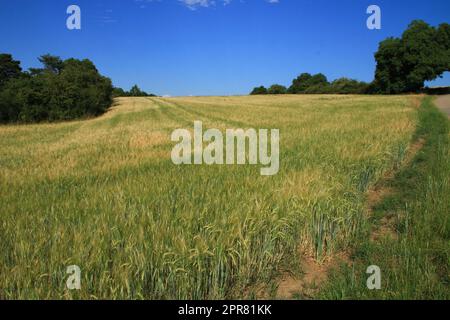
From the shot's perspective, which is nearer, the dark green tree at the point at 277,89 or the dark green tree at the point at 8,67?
the dark green tree at the point at 8,67

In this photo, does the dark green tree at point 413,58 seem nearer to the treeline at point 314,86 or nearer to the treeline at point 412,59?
the treeline at point 412,59

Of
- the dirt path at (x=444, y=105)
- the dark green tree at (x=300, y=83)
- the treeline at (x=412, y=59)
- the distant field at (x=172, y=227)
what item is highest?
the dark green tree at (x=300, y=83)

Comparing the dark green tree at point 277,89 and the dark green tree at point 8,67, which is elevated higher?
the dark green tree at point 277,89

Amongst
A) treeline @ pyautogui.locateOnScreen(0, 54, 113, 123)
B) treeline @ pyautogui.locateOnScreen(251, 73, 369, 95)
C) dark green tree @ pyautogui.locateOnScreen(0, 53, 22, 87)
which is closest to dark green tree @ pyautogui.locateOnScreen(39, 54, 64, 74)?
dark green tree @ pyautogui.locateOnScreen(0, 53, 22, 87)

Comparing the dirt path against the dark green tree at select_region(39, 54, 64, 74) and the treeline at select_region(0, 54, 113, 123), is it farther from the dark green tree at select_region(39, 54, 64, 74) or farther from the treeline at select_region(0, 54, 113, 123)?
the dark green tree at select_region(39, 54, 64, 74)

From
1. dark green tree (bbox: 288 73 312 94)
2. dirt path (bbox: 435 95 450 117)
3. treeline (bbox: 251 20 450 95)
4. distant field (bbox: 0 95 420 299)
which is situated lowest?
distant field (bbox: 0 95 420 299)

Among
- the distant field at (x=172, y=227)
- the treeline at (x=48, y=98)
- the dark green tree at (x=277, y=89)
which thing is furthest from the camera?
the dark green tree at (x=277, y=89)

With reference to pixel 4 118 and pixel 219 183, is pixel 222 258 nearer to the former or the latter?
pixel 219 183

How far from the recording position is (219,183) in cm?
598

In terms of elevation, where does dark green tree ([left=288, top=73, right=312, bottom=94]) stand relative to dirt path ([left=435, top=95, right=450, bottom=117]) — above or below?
above

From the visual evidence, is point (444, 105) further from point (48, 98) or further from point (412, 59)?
point (48, 98)

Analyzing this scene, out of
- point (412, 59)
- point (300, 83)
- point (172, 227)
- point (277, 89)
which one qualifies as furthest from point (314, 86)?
point (172, 227)

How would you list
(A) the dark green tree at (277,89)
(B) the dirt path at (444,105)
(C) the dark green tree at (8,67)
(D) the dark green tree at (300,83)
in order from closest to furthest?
(B) the dirt path at (444,105)
(C) the dark green tree at (8,67)
(A) the dark green tree at (277,89)
(D) the dark green tree at (300,83)

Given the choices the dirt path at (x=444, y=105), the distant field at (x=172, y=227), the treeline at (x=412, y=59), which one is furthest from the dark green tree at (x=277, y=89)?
the distant field at (x=172, y=227)
